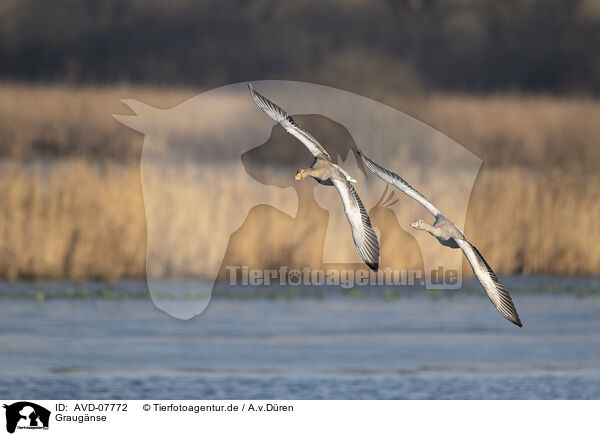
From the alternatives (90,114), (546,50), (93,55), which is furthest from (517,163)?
(93,55)

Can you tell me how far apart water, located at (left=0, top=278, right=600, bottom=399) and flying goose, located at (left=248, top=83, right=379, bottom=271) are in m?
1.80

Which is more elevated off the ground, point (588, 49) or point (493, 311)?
point (588, 49)

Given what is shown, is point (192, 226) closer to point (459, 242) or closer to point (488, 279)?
point (459, 242)

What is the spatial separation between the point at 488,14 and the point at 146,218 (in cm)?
2202

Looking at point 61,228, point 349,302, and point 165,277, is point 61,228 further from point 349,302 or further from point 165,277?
point 349,302

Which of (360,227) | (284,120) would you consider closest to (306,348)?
(360,227)

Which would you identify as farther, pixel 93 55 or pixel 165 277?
pixel 93 55

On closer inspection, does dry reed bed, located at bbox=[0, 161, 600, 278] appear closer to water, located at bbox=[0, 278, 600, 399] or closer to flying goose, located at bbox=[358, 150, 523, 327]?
water, located at bbox=[0, 278, 600, 399]

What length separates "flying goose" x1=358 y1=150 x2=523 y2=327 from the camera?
7.59 metres

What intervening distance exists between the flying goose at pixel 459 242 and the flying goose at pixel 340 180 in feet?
0.76

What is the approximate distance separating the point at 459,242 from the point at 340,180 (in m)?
0.89

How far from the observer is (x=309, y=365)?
10203 mm
